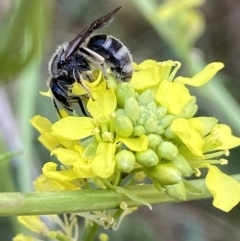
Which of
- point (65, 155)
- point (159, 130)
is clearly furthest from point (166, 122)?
point (65, 155)

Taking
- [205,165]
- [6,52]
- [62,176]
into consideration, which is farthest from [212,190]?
[6,52]

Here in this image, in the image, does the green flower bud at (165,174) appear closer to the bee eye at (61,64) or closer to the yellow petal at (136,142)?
the yellow petal at (136,142)

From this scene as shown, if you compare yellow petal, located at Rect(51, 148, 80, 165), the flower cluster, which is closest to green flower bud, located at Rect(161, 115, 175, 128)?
the flower cluster

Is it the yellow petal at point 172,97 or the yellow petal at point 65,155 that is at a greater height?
the yellow petal at point 65,155

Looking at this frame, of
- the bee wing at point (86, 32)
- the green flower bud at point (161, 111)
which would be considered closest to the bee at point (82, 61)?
the bee wing at point (86, 32)

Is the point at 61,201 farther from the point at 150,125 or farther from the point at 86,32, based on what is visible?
the point at 86,32

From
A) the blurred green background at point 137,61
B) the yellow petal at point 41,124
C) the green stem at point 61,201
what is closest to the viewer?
the green stem at point 61,201

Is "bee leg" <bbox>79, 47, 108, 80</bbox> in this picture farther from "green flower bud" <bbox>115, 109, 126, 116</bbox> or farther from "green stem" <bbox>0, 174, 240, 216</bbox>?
"green stem" <bbox>0, 174, 240, 216</bbox>

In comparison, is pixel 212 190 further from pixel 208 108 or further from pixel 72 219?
pixel 208 108
